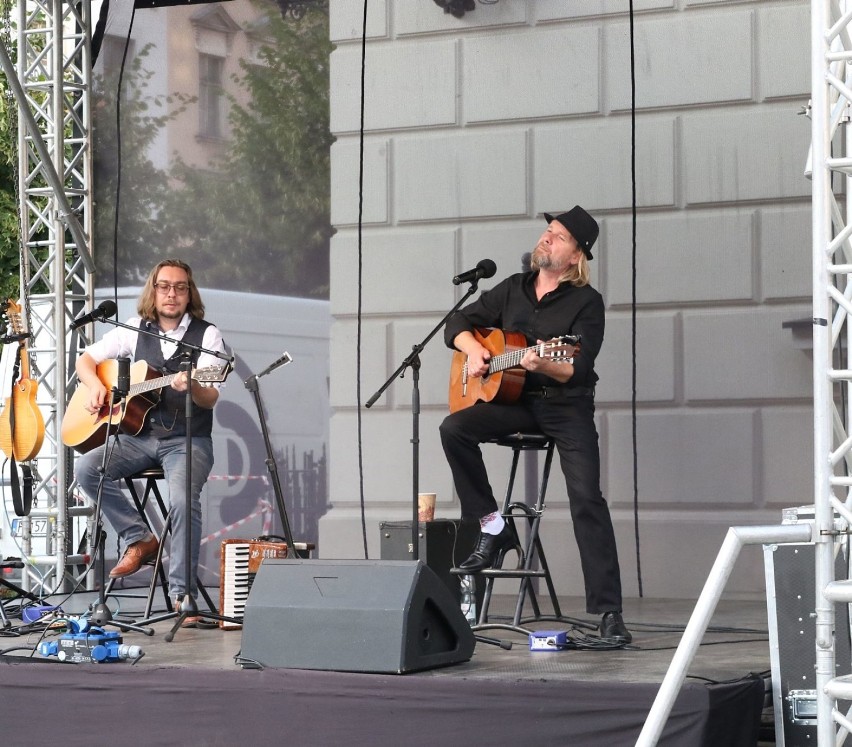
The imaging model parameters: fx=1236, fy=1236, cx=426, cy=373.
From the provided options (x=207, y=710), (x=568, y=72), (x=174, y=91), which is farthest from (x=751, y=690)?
(x=174, y=91)

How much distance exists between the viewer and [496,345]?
4.93 m

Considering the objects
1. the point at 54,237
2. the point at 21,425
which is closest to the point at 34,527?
the point at 21,425

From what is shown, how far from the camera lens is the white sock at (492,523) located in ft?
15.8

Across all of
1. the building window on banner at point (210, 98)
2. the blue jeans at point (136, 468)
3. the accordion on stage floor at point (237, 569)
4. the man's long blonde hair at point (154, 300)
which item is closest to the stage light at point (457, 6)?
the building window on banner at point (210, 98)

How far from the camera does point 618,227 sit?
257 inches

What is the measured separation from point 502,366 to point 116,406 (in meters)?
1.89

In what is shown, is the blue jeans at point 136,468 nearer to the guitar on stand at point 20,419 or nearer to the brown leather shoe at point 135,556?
the brown leather shoe at point 135,556

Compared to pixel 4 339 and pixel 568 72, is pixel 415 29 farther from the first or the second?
pixel 4 339

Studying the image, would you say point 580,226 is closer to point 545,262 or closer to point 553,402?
point 545,262

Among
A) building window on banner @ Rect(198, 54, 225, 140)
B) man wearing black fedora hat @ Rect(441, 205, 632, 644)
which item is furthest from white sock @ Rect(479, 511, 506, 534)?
building window on banner @ Rect(198, 54, 225, 140)

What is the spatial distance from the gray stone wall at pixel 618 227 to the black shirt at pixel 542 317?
1.51 meters

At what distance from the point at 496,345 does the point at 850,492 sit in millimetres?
1692

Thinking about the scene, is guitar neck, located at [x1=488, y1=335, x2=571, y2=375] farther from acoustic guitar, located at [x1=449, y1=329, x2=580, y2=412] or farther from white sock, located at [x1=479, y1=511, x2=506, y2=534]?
white sock, located at [x1=479, y1=511, x2=506, y2=534]

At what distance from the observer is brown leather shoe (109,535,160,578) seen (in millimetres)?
5465
